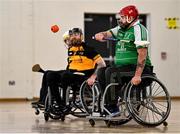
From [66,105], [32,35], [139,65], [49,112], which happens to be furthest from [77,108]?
[32,35]

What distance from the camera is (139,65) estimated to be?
12.6ft

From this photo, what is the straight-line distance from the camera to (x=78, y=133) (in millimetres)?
3561

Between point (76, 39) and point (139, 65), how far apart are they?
113 centimetres

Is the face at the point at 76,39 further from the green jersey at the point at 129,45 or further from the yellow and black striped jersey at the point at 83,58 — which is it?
the green jersey at the point at 129,45

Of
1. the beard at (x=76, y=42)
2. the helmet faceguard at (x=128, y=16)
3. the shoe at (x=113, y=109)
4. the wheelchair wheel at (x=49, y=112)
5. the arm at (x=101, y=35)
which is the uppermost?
Answer: the helmet faceguard at (x=128, y=16)

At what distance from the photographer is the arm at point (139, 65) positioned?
377 cm

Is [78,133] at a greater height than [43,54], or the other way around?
[43,54]

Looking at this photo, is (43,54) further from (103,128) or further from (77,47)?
(103,128)

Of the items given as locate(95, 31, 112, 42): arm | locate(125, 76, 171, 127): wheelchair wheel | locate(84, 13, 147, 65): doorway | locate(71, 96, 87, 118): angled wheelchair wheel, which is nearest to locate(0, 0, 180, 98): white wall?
locate(84, 13, 147, 65): doorway

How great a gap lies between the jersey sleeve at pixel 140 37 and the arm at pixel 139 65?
4cm

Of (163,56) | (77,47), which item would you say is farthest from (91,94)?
(163,56)

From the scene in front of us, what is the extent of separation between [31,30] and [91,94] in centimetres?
496

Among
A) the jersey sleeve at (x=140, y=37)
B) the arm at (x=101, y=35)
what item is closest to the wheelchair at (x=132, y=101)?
the jersey sleeve at (x=140, y=37)

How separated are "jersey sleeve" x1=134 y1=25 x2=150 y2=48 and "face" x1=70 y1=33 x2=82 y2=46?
931 millimetres
